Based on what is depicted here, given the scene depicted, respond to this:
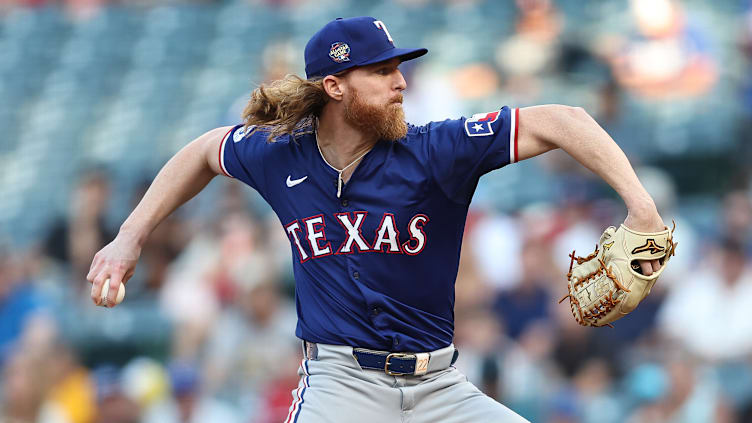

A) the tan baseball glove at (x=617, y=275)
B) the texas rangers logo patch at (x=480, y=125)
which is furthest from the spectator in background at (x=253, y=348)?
the tan baseball glove at (x=617, y=275)

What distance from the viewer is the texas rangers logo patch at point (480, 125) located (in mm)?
3213

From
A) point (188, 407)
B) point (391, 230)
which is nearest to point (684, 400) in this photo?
point (188, 407)

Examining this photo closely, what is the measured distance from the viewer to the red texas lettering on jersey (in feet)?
10.8

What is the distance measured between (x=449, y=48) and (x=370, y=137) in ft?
19.0

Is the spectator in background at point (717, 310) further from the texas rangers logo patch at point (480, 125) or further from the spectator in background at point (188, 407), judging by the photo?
the texas rangers logo patch at point (480, 125)

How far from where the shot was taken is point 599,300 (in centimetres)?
304

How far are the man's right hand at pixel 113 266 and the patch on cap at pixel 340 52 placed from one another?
3.06ft

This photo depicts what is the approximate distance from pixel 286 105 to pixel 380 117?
13.4 inches

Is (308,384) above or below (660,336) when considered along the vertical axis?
above

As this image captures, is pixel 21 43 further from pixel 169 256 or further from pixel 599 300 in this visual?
pixel 599 300

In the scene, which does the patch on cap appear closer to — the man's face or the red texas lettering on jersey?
the man's face

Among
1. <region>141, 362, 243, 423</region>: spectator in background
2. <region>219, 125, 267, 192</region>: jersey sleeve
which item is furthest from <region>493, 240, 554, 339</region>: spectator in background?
<region>219, 125, 267, 192</region>: jersey sleeve

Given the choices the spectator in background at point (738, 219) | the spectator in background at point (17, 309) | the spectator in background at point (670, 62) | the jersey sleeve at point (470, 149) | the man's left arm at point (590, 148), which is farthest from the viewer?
the spectator in background at point (17, 309)

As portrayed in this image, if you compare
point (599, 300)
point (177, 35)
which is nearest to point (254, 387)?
point (599, 300)
